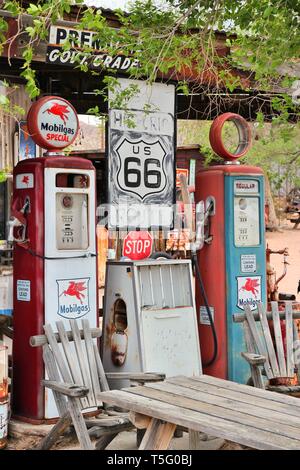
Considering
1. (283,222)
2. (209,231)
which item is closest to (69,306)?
(209,231)

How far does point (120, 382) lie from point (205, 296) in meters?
1.14

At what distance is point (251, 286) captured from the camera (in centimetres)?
652

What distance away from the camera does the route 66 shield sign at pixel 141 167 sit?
23.0 ft

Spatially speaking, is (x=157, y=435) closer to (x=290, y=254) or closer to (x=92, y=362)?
(x=92, y=362)

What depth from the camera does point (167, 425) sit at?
3818mm

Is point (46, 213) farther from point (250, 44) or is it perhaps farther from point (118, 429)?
point (250, 44)

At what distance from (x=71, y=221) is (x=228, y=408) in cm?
260

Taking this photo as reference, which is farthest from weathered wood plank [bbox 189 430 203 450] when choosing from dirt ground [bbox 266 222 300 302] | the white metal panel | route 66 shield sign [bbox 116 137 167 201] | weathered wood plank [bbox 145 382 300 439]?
dirt ground [bbox 266 222 300 302]

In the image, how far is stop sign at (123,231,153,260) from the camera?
8.55 meters

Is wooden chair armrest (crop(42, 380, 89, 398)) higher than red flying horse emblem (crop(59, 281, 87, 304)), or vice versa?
red flying horse emblem (crop(59, 281, 87, 304))

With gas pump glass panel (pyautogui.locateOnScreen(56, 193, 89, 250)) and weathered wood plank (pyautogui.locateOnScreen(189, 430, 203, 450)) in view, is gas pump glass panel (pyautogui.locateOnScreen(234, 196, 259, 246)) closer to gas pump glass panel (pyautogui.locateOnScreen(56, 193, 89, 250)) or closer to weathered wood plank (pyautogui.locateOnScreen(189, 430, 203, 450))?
gas pump glass panel (pyautogui.locateOnScreen(56, 193, 89, 250))
